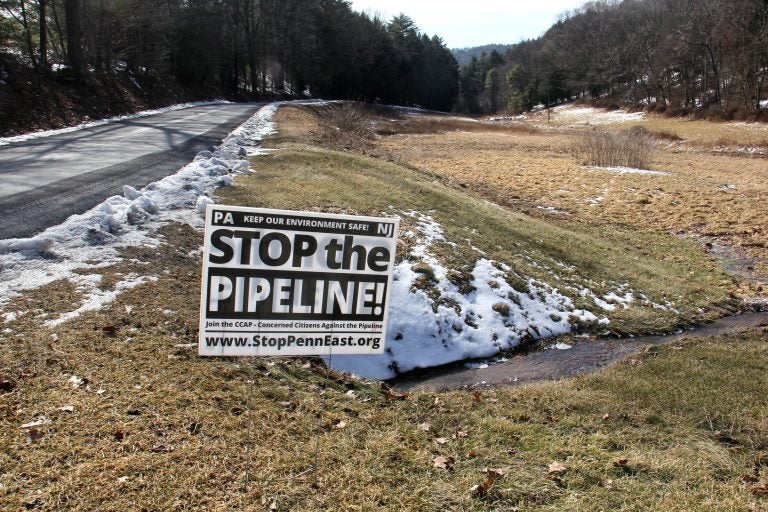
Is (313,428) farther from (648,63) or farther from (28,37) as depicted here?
(648,63)

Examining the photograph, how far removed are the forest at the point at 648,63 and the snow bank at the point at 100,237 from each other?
4924cm

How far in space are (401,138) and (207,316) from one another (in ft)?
112

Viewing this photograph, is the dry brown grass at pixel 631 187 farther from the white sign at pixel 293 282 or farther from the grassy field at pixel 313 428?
the white sign at pixel 293 282

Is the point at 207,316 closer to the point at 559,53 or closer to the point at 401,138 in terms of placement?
the point at 401,138

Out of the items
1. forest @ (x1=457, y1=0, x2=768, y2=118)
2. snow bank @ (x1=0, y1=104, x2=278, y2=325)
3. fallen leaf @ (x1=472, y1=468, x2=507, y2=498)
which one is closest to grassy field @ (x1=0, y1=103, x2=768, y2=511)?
fallen leaf @ (x1=472, y1=468, x2=507, y2=498)

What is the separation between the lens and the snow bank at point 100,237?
5410 mm

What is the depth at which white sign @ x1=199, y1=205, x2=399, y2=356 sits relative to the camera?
3053 millimetres

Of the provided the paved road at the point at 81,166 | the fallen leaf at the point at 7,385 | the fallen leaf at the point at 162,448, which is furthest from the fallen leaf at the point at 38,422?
the paved road at the point at 81,166

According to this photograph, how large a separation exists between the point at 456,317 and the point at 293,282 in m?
4.65

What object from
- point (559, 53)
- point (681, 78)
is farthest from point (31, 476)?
point (559, 53)

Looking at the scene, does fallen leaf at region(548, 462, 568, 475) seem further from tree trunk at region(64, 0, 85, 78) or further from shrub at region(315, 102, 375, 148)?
tree trunk at region(64, 0, 85, 78)

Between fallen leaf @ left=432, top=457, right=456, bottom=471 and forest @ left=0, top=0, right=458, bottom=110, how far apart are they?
2251 cm

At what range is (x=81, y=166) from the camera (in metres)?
10.6

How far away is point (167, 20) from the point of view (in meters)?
33.9
